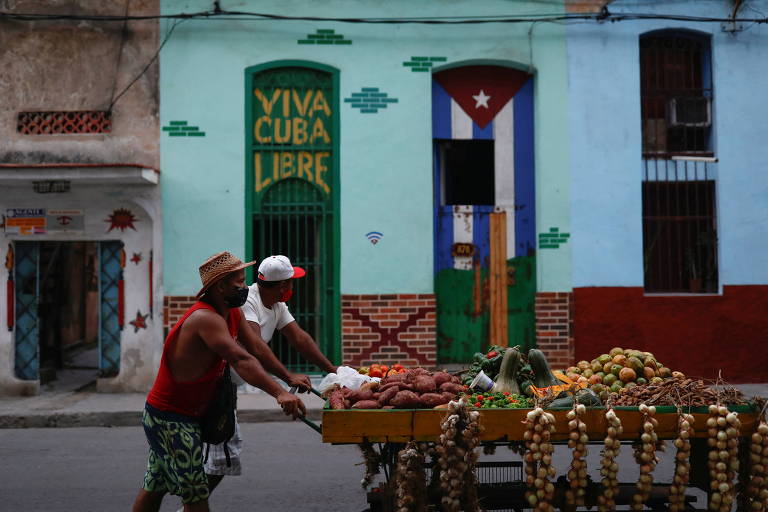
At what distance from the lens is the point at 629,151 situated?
1145cm

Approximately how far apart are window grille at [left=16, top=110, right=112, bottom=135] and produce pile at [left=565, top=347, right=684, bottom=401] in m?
8.41

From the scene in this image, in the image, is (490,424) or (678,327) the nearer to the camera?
(490,424)

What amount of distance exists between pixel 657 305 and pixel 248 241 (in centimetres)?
601

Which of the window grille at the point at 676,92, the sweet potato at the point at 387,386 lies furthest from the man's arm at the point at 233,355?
the window grille at the point at 676,92

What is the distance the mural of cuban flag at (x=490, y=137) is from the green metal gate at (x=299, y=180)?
1593 mm

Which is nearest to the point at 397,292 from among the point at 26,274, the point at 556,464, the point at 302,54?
the point at 302,54

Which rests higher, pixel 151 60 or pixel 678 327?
pixel 151 60

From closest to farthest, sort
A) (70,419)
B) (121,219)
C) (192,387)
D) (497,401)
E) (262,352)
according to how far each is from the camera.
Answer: (192,387) < (497,401) < (262,352) < (70,419) < (121,219)

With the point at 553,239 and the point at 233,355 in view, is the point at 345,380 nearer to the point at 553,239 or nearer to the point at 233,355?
the point at 233,355

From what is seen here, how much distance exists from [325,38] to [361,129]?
1.42 metres

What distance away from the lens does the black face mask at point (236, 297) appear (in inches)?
166

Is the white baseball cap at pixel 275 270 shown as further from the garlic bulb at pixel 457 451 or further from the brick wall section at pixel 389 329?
the brick wall section at pixel 389 329

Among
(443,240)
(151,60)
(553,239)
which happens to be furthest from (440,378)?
(151,60)

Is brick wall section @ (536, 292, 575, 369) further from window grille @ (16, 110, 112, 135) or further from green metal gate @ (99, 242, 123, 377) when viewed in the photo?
window grille @ (16, 110, 112, 135)
